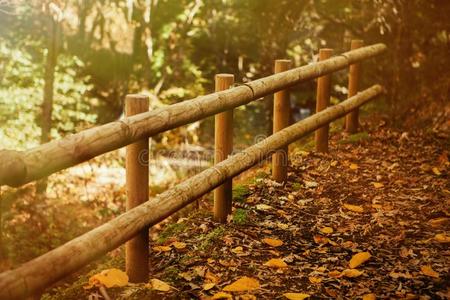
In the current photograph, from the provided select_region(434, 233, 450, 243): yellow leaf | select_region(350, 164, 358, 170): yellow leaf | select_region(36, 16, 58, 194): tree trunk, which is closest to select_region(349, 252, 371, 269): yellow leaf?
select_region(434, 233, 450, 243): yellow leaf

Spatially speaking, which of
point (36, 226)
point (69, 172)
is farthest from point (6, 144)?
point (36, 226)

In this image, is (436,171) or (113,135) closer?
(113,135)

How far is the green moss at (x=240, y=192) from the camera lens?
5738 millimetres

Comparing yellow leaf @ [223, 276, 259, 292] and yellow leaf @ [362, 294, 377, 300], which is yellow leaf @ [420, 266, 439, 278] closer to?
yellow leaf @ [362, 294, 377, 300]

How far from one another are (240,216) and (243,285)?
4.19 feet

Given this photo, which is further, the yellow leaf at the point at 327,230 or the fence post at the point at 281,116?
the fence post at the point at 281,116

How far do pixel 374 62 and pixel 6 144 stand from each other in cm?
756

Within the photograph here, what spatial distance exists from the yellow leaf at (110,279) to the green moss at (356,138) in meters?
4.80

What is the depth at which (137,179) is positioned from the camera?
3.79m

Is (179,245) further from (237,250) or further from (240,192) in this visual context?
(240,192)

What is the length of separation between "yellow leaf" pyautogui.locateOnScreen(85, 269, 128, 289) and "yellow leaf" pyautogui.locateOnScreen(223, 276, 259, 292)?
2.37ft

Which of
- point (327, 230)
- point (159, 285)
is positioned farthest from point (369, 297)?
point (159, 285)

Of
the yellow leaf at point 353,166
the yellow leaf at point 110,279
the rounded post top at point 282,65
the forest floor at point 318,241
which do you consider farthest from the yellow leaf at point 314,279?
the yellow leaf at point 353,166

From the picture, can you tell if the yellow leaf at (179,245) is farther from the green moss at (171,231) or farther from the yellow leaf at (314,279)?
the yellow leaf at (314,279)
